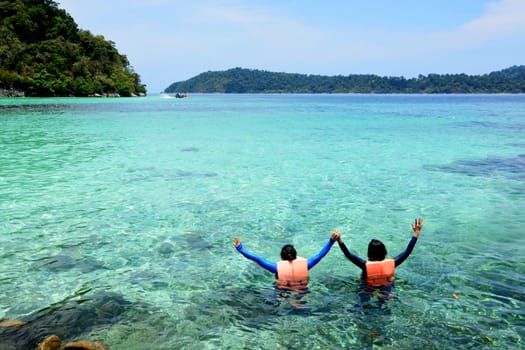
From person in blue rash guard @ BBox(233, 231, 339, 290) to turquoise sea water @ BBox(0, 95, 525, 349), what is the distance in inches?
10.3

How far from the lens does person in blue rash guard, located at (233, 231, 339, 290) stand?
5.91 meters

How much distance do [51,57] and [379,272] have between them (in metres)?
108

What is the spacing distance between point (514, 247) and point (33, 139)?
23597mm

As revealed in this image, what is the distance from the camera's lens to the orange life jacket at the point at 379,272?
5934mm

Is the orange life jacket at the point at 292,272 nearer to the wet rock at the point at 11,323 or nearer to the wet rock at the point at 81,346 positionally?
the wet rock at the point at 81,346

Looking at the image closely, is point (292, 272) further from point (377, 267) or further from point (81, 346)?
point (81, 346)

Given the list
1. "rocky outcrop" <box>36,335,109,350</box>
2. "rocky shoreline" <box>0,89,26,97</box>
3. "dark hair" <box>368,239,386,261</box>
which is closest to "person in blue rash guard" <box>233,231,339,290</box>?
"dark hair" <box>368,239,386,261</box>

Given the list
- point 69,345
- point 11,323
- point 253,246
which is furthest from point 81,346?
point 253,246

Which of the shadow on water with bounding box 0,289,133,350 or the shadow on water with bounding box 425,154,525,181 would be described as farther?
the shadow on water with bounding box 425,154,525,181

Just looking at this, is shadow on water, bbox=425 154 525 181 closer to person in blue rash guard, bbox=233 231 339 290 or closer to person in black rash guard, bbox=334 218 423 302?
person in black rash guard, bbox=334 218 423 302

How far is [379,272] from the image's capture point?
598cm

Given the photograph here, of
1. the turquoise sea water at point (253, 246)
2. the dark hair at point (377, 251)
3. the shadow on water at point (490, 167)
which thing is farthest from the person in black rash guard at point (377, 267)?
the shadow on water at point (490, 167)

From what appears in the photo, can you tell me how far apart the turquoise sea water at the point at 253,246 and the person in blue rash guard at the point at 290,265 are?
0.26 meters

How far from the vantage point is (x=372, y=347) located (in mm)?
4703
